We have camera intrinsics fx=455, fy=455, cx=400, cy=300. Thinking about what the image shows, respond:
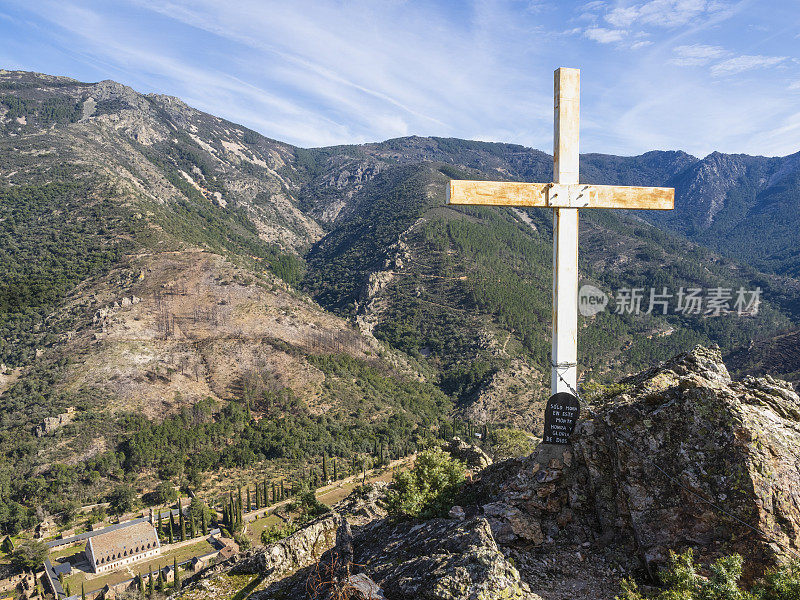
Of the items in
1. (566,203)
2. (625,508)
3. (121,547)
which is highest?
(566,203)

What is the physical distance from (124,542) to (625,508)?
183 ft

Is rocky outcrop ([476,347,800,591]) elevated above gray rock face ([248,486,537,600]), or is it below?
above

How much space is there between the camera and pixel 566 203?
23.5 ft

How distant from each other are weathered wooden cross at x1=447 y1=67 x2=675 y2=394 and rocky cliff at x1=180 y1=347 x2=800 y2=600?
1.04m

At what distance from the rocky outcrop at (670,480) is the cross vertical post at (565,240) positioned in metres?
0.95

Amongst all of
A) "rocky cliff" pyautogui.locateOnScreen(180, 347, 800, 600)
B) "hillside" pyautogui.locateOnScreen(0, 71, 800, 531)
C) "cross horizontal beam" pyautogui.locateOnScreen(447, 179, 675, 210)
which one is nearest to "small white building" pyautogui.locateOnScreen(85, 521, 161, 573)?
"hillside" pyautogui.locateOnScreen(0, 71, 800, 531)

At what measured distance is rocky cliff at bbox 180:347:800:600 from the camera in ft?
17.4

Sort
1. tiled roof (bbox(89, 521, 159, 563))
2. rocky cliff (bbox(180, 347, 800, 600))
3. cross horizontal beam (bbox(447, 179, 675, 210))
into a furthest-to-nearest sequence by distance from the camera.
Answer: tiled roof (bbox(89, 521, 159, 563)) < cross horizontal beam (bbox(447, 179, 675, 210)) < rocky cliff (bbox(180, 347, 800, 600))

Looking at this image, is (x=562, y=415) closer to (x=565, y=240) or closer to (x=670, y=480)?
(x=670, y=480)

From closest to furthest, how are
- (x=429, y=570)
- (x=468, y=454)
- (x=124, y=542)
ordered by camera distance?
(x=429, y=570), (x=468, y=454), (x=124, y=542)

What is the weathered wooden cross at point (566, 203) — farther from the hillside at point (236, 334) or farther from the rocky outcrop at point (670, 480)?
the hillside at point (236, 334)

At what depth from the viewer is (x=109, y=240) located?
297 feet

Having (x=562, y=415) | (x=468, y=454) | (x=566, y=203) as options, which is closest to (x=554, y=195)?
(x=566, y=203)

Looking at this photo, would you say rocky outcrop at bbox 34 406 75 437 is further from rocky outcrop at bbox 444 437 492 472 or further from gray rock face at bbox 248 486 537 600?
gray rock face at bbox 248 486 537 600
